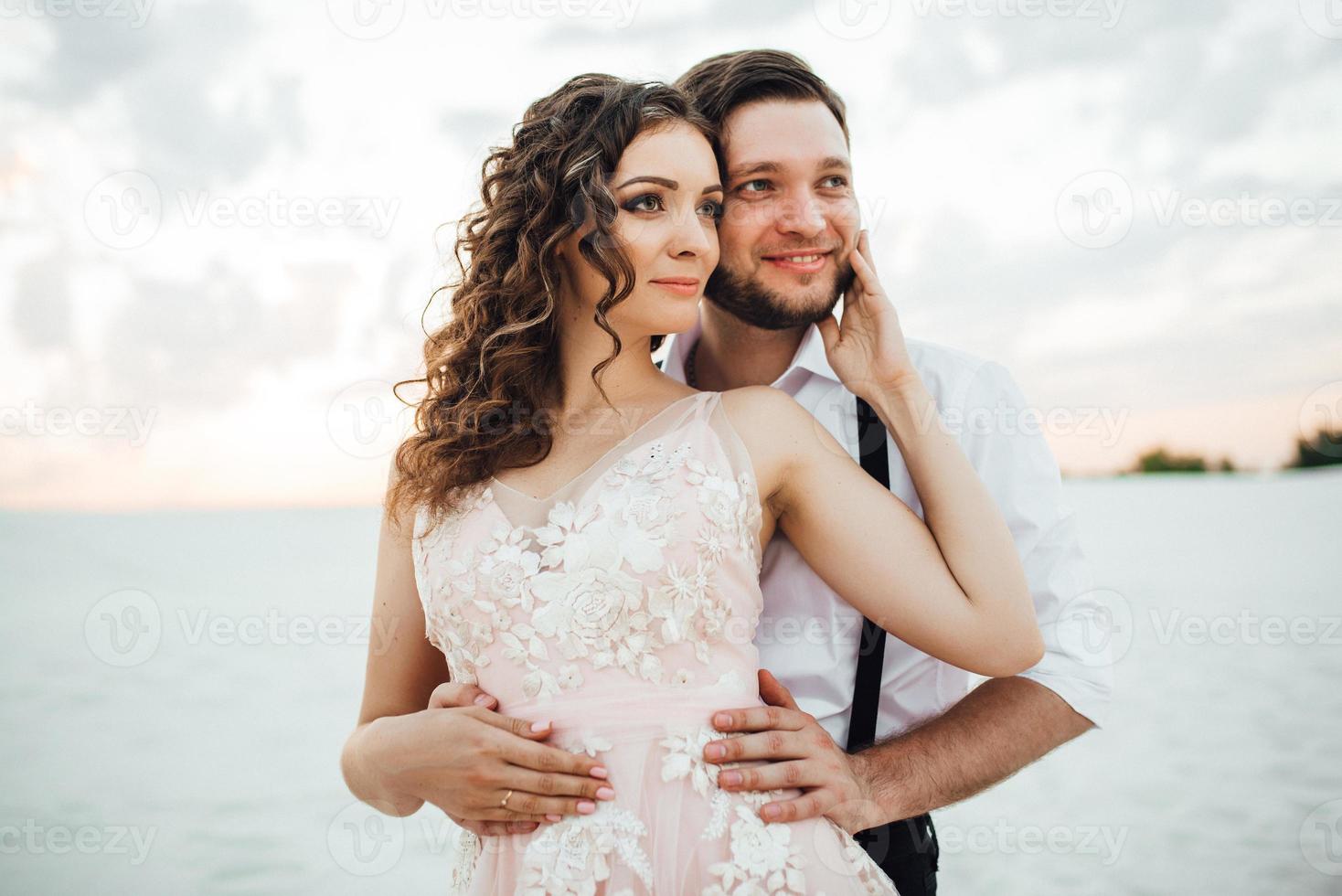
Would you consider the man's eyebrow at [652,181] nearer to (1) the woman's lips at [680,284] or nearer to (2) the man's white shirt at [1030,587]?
(1) the woman's lips at [680,284]

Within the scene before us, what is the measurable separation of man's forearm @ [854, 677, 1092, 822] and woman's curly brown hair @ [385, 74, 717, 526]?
1074 millimetres

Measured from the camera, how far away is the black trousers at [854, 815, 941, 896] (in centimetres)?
237

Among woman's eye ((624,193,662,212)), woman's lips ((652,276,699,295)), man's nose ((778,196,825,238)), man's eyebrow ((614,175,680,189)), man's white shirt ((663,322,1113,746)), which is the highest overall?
man's nose ((778,196,825,238))

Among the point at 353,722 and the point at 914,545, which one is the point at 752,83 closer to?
the point at 914,545

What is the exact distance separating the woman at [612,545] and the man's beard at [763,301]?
0.46ft

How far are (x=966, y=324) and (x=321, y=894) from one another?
7.70 meters

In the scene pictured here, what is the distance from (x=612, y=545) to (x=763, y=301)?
927 millimetres

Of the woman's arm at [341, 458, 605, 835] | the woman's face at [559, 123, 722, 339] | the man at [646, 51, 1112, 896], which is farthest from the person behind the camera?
the man at [646, 51, 1112, 896]

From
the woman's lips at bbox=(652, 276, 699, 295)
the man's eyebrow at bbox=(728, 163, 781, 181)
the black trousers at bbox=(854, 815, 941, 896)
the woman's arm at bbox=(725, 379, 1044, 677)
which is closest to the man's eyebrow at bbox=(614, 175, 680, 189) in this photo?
the woman's lips at bbox=(652, 276, 699, 295)

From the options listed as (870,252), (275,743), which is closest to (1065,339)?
(870,252)

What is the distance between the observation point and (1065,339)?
1030 centimetres

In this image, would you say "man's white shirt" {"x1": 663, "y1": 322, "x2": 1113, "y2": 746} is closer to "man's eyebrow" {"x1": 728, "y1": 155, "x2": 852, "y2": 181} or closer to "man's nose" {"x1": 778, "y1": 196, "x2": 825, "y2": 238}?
"man's nose" {"x1": 778, "y1": 196, "x2": 825, "y2": 238}

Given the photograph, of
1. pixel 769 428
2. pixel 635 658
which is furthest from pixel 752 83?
pixel 635 658

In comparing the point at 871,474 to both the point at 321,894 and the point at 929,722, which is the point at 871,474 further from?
the point at 321,894
